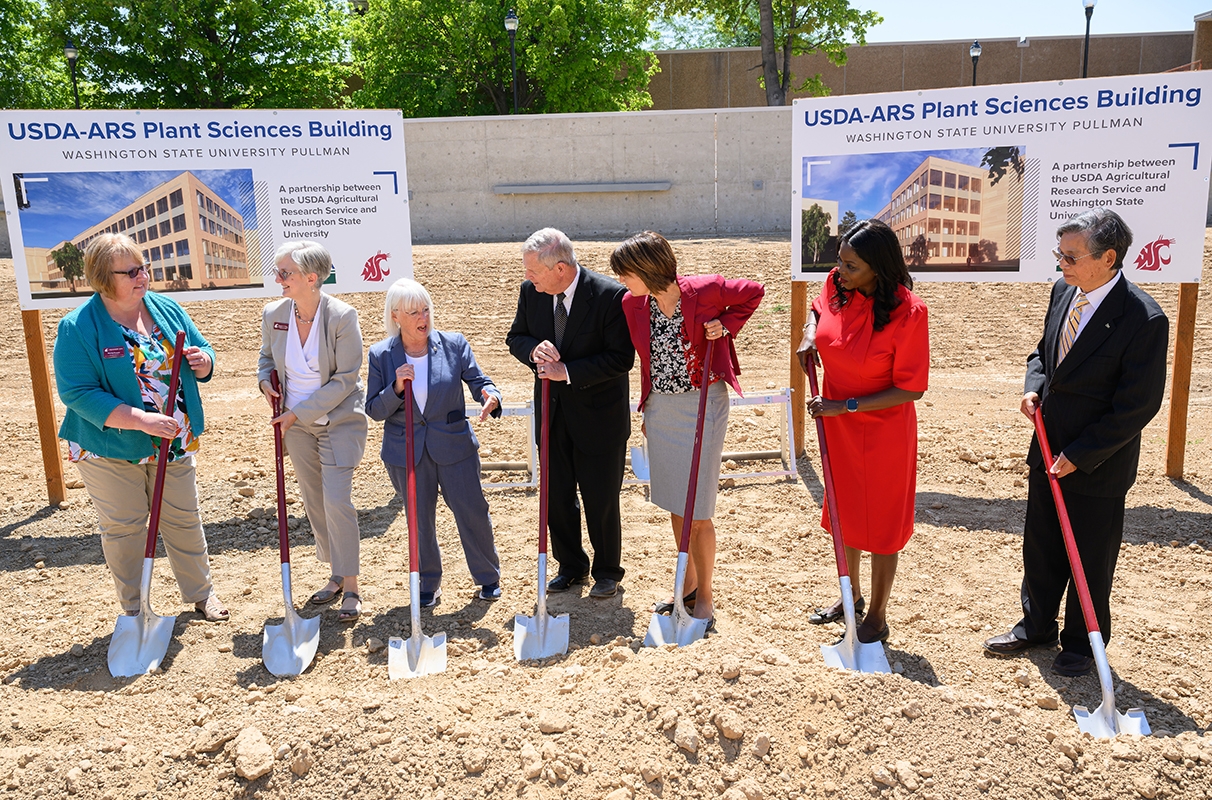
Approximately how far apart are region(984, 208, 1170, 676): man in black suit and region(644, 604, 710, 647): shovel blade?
1.34 metres

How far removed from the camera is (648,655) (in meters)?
3.66

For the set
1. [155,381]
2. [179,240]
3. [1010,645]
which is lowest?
[1010,645]

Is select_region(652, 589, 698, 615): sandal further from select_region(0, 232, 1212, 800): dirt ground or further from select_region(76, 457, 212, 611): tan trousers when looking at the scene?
select_region(76, 457, 212, 611): tan trousers

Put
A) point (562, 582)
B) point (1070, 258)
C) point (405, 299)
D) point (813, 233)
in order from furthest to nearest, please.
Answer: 1. point (813, 233)
2. point (562, 582)
3. point (405, 299)
4. point (1070, 258)

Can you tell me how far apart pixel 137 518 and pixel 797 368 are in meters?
4.65

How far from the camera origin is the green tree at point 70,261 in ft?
19.6

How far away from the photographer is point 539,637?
13.4 feet

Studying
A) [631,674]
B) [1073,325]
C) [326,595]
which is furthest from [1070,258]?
[326,595]

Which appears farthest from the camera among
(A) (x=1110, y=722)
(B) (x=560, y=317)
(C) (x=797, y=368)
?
(C) (x=797, y=368)

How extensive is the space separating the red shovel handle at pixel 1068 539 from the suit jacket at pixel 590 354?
187cm

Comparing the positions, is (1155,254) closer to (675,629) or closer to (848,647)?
(848,647)

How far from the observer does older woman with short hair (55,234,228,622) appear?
4039 mm

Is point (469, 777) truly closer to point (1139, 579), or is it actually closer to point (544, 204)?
point (1139, 579)

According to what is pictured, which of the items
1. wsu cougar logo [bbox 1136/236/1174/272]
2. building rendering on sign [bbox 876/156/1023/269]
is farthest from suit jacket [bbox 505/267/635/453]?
wsu cougar logo [bbox 1136/236/1174/272]
